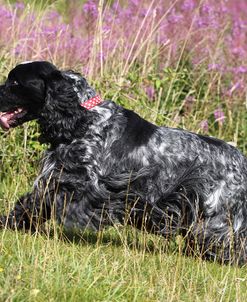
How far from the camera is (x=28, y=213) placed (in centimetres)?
533

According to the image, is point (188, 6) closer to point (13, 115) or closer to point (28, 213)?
point (13, 115)

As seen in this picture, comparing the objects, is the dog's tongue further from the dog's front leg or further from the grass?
the grass

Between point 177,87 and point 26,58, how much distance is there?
1556 mm

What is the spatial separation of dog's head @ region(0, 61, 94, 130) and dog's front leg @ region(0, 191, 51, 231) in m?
0.54

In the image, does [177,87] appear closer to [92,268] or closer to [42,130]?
[42,130]

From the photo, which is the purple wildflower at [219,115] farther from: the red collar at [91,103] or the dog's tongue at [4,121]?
the dog's tongue at [4,121]

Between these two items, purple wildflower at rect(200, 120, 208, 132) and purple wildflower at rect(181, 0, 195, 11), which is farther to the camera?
purple wildflower at rect(181, 0, 195, 11)

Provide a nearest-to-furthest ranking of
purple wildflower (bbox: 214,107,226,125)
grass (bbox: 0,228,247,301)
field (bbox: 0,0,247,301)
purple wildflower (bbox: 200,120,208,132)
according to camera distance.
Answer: grass (bbox: 0,228,247,301), field (bbox: 0,0,247,301), purple wildflower (bbox: 200,120,208,132), purple wildflower (bbox: 214,107,226,125)

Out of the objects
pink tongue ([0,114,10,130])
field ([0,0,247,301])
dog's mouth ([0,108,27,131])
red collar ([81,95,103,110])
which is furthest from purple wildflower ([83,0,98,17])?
pink tongue ([0,114,10,130])

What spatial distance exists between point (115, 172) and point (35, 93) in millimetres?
780

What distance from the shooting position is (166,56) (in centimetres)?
816

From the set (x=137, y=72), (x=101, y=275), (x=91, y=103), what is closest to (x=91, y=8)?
(x=137, y=72)

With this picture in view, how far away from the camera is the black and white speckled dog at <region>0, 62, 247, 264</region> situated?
5.25 metres

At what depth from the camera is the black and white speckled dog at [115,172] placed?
5254 millimetres
